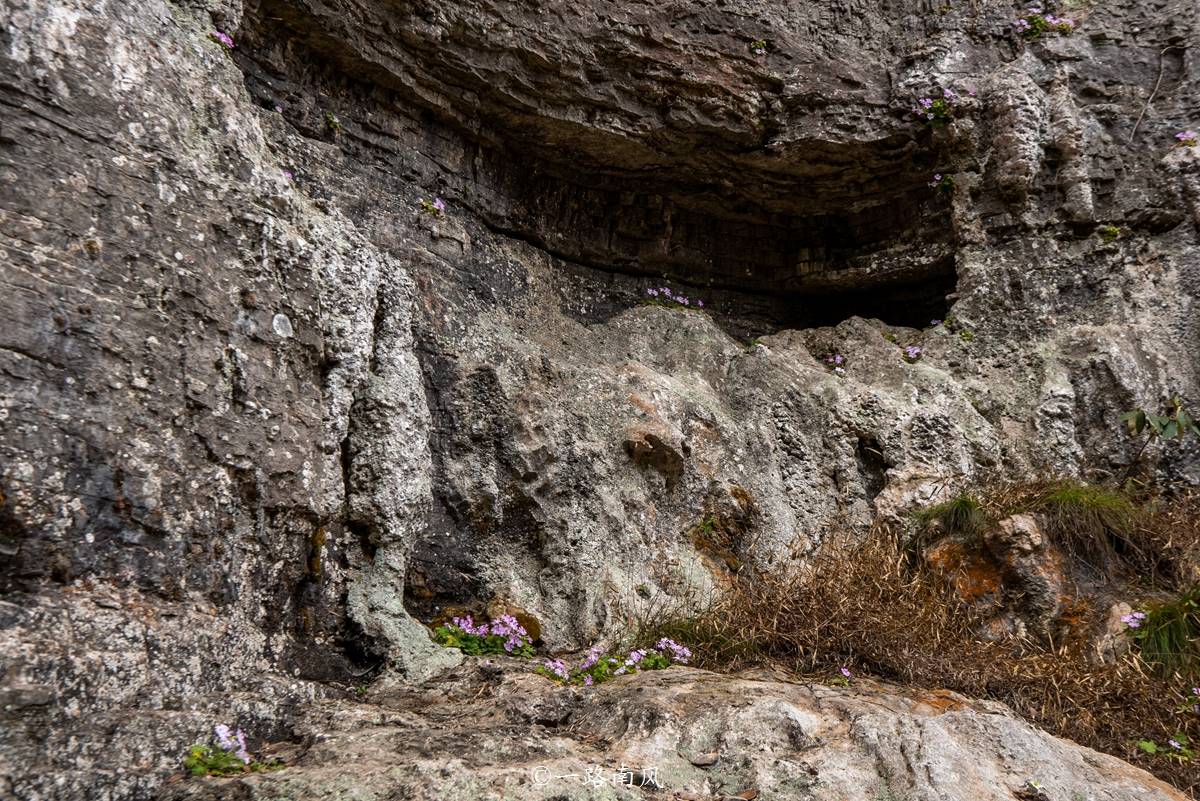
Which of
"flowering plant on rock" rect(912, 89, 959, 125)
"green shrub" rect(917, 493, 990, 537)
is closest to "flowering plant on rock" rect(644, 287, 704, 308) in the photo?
"flowering plant on rock" rect(912, 89, 959, 125)

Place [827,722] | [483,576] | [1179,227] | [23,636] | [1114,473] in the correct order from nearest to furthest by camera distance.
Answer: [23,636] → [827,722] → [483,576] → [1114,473] → [1179,227]

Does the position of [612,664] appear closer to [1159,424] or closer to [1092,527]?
[1092,527]

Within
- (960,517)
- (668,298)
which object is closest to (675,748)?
(960,517)

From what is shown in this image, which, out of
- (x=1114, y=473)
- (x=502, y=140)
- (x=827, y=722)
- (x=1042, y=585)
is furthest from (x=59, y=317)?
(x=1114, y=473)

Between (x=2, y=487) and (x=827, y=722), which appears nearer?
(x=2, y=487)

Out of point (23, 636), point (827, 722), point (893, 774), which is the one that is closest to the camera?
point (23, 636)

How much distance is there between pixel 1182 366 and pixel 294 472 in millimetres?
5587

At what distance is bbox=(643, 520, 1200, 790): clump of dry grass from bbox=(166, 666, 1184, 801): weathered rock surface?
282 mm

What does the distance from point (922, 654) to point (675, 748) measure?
4.79 feet

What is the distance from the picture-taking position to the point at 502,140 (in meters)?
6.31

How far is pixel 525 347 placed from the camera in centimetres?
562

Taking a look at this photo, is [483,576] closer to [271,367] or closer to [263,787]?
[271,367]

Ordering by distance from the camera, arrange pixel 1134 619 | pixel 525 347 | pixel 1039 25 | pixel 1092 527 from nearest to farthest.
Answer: pixel 1134 619
pixel 1092 527
pixel 525 347
pixel 1039 25

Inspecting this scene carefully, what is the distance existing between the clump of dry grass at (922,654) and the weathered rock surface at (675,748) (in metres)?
0.28
